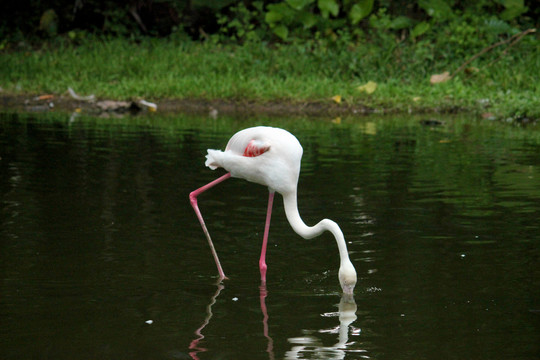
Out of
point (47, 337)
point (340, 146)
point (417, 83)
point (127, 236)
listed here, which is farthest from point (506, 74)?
A: point (47, 337)

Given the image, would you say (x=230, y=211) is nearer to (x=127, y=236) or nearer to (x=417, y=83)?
(x=127, y=236)

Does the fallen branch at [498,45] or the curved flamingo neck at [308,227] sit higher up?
the fallen branch at [498,45]

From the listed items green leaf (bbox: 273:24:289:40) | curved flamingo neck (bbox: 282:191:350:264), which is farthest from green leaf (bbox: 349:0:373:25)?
curved flamingo neck (bbox: 282:191:350:264)

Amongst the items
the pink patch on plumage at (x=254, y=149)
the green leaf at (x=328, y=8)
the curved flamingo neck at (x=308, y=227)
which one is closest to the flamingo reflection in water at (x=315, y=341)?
the curved flamingo neck at (x=308, y=227)

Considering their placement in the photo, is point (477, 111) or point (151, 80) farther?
point (151, 80)

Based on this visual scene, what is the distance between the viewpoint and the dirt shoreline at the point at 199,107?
51.0 feet

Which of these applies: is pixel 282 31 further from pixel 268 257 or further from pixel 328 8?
pixel 268 257

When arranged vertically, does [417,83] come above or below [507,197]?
above

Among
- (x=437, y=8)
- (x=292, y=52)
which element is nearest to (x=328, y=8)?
(x=292, y=52)

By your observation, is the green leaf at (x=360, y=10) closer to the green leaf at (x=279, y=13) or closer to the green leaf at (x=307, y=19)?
the green leaf at (x=307, y=19)

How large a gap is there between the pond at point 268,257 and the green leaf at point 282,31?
Answer: 7.60 meters

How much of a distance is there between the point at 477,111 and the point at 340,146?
426cm

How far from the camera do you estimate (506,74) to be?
1634cm

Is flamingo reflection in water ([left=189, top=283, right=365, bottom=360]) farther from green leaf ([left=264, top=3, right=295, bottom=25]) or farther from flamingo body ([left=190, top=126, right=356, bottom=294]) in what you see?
green leaf ([left=264, top=3, right=295, bottom=25])
